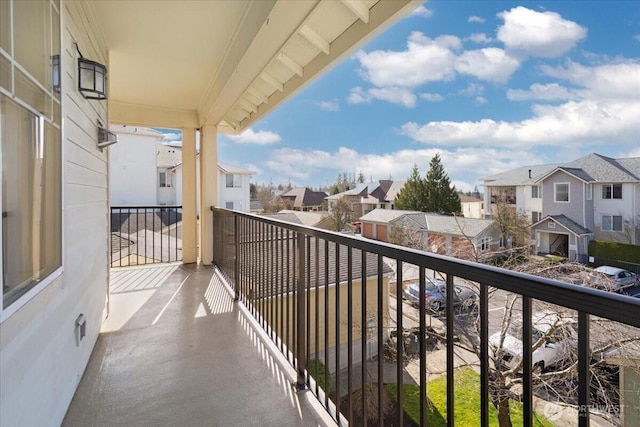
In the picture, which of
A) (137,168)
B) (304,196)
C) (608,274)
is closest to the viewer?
(608,274)

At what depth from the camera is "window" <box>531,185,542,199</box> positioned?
4431 mm

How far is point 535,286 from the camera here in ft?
2.20

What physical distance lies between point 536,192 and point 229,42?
4.33 meters

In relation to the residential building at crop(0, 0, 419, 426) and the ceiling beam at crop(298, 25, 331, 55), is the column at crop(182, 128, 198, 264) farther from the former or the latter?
the ceiling beam at crop(298, 25, 331, 55)

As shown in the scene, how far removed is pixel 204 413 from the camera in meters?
1.60

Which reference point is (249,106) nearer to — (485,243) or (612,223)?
(485,243)

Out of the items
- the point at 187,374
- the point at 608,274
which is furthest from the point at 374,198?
the point at 187,374

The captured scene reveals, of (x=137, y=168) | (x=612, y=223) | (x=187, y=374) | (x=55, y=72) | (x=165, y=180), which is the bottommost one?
(x=187, y=374)

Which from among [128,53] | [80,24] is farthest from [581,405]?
[128,53]

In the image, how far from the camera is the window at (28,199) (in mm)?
1021

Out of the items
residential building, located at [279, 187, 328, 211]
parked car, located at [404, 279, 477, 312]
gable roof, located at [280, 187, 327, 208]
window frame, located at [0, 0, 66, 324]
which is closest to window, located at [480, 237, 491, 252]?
parked car, located at [404, 279, 477, 312]

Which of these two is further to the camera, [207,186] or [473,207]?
[473,207]

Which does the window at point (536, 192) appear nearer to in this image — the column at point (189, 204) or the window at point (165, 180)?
the column at point (189, 204)

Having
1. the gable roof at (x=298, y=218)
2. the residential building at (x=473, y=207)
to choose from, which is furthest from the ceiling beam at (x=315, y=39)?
the residential building at (x=473, y=207)
